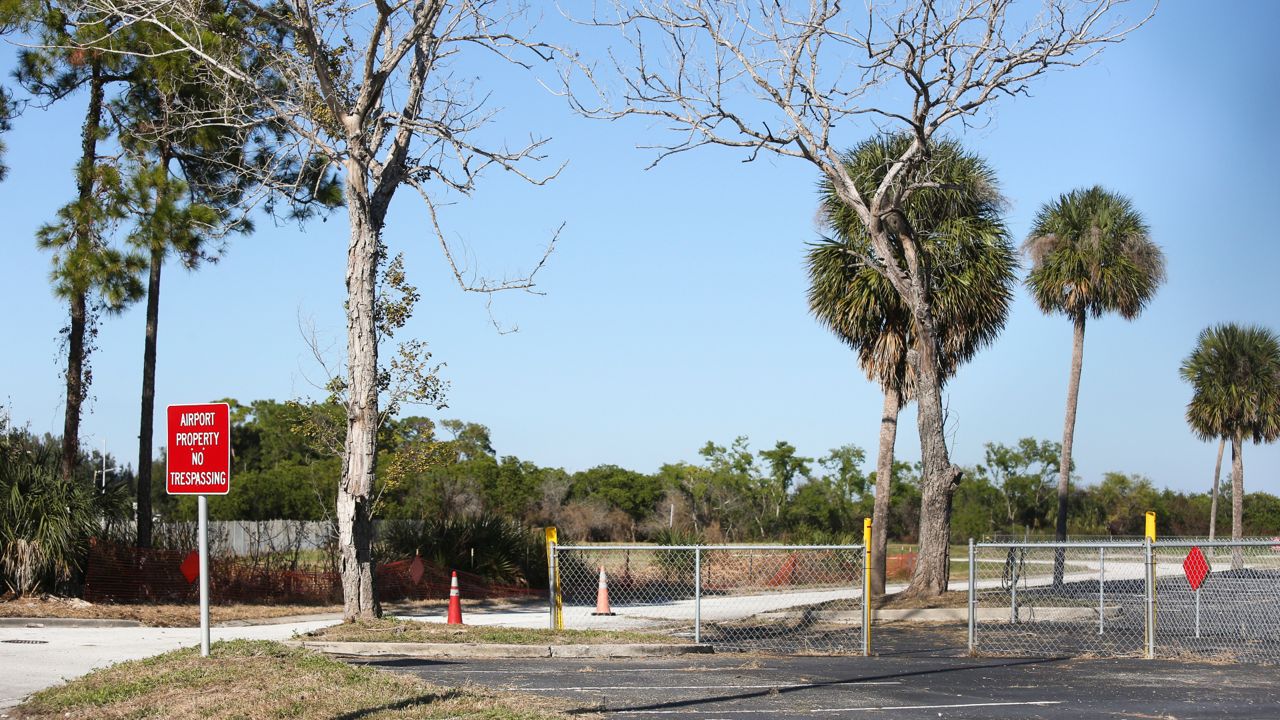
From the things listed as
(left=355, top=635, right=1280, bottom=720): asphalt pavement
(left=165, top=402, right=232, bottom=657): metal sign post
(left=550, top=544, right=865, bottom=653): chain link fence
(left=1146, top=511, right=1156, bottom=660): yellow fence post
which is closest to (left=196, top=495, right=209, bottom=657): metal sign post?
(left=165, top=402, right=232, bottom=657): metal sign post

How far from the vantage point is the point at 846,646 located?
1673 centimetres

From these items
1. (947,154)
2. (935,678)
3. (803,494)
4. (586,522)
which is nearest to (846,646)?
(935,678)

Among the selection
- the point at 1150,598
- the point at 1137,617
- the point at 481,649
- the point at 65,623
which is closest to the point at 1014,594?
the point at 1137,617

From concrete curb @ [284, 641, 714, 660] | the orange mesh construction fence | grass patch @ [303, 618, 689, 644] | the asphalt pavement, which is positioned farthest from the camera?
the orange mesh construction fence

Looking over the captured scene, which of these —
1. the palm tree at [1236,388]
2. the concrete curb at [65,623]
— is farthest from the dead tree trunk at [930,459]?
the palm tree at [1236,388]

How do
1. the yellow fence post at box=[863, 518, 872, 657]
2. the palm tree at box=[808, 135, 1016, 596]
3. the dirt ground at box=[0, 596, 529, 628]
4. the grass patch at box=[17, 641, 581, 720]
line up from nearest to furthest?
the grass patch at box=[17, 641, 581, 720] < the yellow fence post at box=[863, 518, 872, 657] < the dirt ground at box=[0, 596, 529, 628] < the palm tree at box=[808, 135, 1016, 596]

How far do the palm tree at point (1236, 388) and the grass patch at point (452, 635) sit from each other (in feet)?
124

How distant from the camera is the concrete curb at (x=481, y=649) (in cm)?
1443

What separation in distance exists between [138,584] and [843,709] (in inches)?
660

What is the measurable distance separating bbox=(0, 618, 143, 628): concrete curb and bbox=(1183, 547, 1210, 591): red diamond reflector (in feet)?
51.6

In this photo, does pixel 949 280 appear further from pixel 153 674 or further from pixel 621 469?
pixel 621 469

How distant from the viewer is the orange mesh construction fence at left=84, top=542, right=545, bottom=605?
22609 mm

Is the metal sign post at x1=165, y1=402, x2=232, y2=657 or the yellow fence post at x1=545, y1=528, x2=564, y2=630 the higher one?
the metal sign post at x1=165, y1=402, x2=232, y2=657

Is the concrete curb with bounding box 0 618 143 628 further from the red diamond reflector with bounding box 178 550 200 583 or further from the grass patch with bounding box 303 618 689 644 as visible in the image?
the grass patch with bounding box 303 618 689 644
